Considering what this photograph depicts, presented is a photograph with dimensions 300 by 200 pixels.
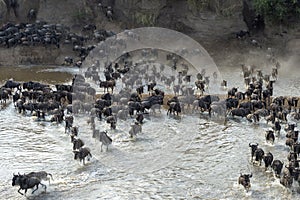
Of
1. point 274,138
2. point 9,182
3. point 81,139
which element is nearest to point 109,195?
point 9,182

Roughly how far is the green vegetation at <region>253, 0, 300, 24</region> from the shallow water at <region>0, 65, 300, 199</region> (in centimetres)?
1405

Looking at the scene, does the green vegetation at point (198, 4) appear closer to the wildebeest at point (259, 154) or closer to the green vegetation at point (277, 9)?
the green vegetation at point (277, 9)

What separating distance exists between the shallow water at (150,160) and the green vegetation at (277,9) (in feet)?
46.1

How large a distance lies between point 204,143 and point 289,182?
5.53 m

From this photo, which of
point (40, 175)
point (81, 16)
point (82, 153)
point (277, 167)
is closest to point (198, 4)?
point (81, 16)

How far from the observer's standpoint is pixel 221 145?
79.5 ft

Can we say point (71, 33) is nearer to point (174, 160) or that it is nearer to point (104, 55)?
point (104, 55)

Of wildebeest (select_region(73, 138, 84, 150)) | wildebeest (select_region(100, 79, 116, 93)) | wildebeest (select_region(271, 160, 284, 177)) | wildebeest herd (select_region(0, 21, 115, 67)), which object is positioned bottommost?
wildebeest (select_region(271, 160, 284, 177))

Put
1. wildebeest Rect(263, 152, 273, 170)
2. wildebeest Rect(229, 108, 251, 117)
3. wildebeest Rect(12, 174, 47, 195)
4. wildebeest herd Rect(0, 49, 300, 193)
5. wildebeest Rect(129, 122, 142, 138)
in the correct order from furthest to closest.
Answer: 1. wildebeest Rect(229, 108, 251, 117)
2. wildebeest Rect(129, 122, 142, 138)
3. wildebeest herd Rect(0, 49, 300, 193)
4. wildebeest Rect(263, 152, 273, 170)
5. wildebeest Rect(12, 174, 47, 195)

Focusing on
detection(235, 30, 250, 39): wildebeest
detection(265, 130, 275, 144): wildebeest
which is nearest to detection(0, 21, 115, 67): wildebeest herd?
detection(235, 30, 250, 39): wildebeest

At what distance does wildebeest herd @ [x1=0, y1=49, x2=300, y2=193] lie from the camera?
80.9ft

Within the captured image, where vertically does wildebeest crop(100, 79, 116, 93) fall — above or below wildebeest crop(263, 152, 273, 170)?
above

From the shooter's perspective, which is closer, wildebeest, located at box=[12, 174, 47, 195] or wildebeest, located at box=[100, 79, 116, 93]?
wildebeest, located at box=[12, 174, 47, 195]

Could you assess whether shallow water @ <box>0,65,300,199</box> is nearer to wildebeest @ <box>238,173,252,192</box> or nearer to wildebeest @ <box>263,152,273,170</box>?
wildebeest @ <box>238,173,252,192</box>
